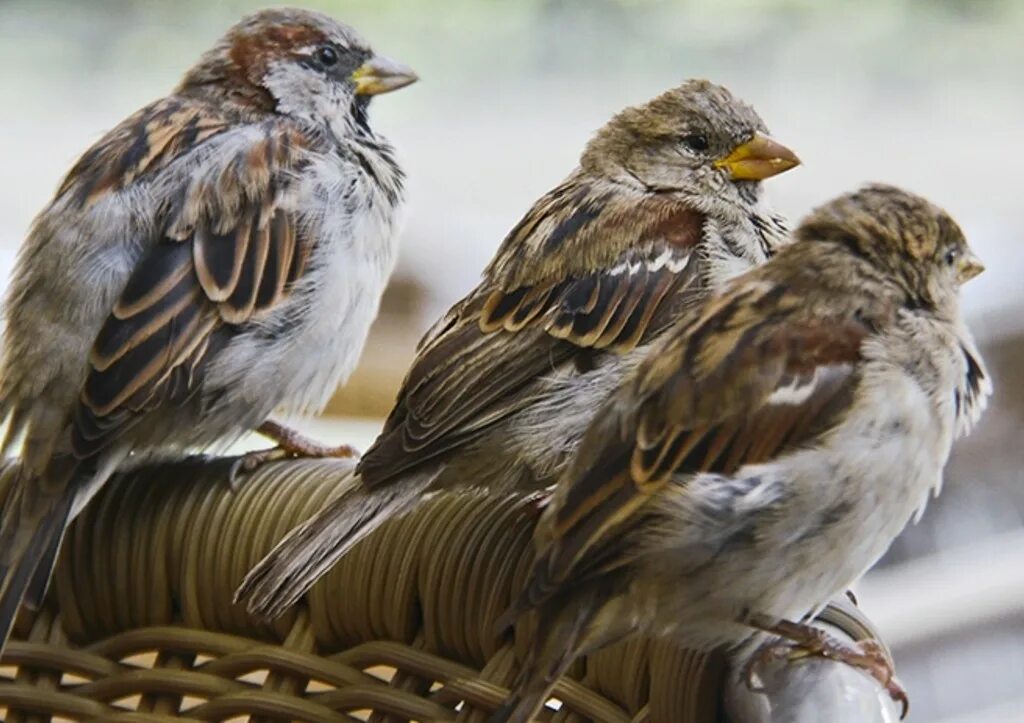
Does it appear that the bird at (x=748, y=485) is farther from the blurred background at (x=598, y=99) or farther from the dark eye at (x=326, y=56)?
the blurred background at (x=598, y=99)

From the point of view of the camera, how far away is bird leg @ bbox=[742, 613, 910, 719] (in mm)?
1333

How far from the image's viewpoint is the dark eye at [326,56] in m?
2.23

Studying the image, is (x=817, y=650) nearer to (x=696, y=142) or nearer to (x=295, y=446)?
(x=696, y=142)

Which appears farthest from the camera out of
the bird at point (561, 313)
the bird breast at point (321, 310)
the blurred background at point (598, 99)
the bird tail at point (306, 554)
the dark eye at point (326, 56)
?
the blurred background at point (598, 99)

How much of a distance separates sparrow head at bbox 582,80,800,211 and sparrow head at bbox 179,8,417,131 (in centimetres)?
31

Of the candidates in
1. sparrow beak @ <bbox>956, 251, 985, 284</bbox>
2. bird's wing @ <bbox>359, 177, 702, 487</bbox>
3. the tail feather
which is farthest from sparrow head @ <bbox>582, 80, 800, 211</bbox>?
the tail feather

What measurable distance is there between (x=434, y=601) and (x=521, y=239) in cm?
63

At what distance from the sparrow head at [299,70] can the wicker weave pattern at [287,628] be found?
620mm

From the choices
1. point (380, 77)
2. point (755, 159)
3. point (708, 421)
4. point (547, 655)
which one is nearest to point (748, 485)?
point (708, 421)

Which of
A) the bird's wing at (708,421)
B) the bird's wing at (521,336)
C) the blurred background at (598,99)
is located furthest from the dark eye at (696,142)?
the blurred background at (598,99)

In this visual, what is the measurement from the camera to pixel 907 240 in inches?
61.3

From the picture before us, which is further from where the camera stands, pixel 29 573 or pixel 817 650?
pixel 29 573

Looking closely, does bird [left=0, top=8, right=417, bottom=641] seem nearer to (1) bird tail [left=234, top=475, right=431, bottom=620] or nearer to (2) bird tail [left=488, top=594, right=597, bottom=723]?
(1) bird tail [left=234, top=475, right=431, bottom=620]

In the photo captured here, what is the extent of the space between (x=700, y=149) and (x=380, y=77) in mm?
459
